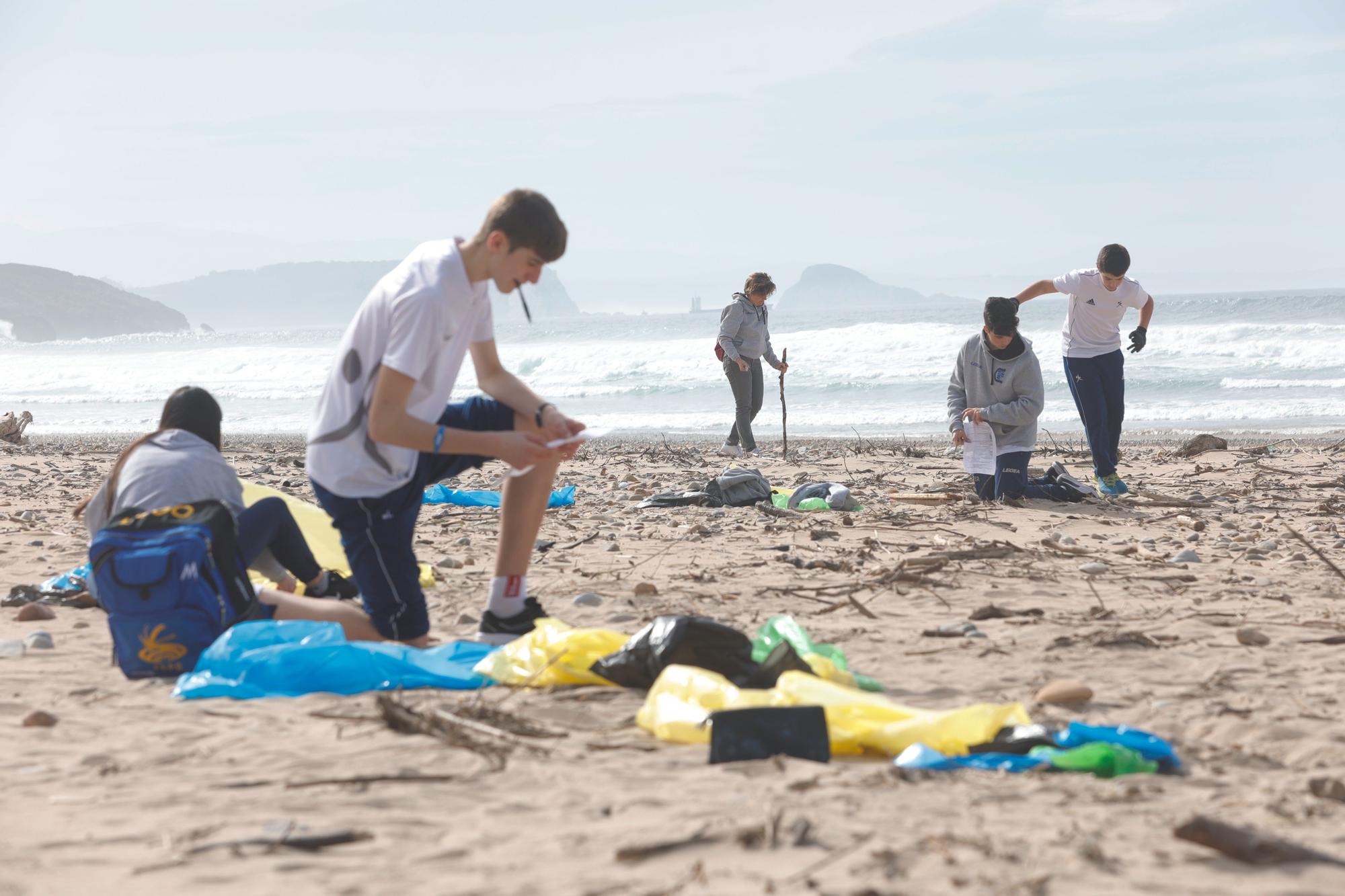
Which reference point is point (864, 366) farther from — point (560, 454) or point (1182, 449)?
point (560, 454)

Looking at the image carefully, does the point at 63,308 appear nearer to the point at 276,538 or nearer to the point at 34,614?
the point at 34,614

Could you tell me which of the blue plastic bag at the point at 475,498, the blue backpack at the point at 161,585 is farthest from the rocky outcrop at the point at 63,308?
the blue backpack at the point at 161,585

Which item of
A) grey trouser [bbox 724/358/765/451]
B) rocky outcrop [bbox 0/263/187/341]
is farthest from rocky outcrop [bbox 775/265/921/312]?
grey trouser [bbox 724/358/765/451]

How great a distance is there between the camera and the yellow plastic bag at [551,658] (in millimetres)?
3385

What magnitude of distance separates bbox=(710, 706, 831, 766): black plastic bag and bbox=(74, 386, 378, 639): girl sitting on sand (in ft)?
5.31

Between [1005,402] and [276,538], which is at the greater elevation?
[1005,402]

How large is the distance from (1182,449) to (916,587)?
22.7 ft

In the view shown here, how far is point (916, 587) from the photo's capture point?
473 centimetres

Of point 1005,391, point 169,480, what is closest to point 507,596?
point 169,480

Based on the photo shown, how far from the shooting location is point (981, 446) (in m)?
7.07

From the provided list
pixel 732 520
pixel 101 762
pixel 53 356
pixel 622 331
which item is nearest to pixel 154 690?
A: pixel 101 762

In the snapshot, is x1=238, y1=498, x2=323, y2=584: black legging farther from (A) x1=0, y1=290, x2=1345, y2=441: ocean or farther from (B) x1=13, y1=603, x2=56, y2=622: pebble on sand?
(A) x1=0, y1=290, x2=1345, y2=441: ocean

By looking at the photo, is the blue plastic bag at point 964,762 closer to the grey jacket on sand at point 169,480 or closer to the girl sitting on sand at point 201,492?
the girl sitting on sand at point 201,492

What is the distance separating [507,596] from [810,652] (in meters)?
1.12
